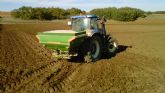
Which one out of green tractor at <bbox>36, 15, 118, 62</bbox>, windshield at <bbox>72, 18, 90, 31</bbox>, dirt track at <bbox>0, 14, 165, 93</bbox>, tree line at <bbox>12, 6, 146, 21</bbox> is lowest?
tree line at <bbox>12, 6, 146, 21</bbox>

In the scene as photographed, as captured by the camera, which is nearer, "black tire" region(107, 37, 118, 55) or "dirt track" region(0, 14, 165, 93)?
"dirt track" region(0, 14, 165, 93)

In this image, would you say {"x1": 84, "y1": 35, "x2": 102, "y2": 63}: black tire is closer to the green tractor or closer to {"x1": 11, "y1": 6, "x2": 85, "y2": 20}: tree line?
the green tractor

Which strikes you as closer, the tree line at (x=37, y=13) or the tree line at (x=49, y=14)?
the tree line at (x=37, y=13)

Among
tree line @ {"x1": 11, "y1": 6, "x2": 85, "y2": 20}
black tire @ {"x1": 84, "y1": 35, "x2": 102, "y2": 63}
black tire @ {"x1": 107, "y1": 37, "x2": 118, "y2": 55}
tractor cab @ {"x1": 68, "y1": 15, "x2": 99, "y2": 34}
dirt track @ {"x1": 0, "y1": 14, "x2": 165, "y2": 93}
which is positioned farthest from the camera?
tree line @ {"x1": 11, "y1": 6, "x2": 85, "y2": 20}

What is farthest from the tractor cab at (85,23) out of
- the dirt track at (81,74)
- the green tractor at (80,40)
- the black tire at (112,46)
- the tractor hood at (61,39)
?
the dirt track at (81,74)

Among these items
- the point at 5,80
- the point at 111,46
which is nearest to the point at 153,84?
the point at 5,80

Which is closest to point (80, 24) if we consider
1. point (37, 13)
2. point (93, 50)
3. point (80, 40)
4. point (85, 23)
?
point (85, 23)

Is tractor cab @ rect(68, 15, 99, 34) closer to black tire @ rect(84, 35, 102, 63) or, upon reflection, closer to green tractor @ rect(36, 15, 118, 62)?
green tractor @ rect(36, 15, 118, 62)

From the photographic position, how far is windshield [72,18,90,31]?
12.7 m

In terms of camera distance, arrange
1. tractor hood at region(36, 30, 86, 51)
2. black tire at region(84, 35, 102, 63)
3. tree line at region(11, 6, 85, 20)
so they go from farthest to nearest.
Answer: tree line at region(11, 6, 85, 20) < black tire at region(84, 35, 102, 63) < tractor hood at region(36, 30, 86, 51)

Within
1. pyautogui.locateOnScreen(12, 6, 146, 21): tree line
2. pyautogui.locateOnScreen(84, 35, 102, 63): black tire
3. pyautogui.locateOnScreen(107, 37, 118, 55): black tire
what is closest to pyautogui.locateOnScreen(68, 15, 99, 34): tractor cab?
pyautogui.locateOnScreen(84, 35, 102, 63): black tire

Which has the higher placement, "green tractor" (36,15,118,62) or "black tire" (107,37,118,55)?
"green tractor" (36,15,118,62)

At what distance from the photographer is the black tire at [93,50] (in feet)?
39.5

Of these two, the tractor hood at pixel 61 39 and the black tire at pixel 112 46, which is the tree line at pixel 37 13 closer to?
the black tire at pixel 112 46
